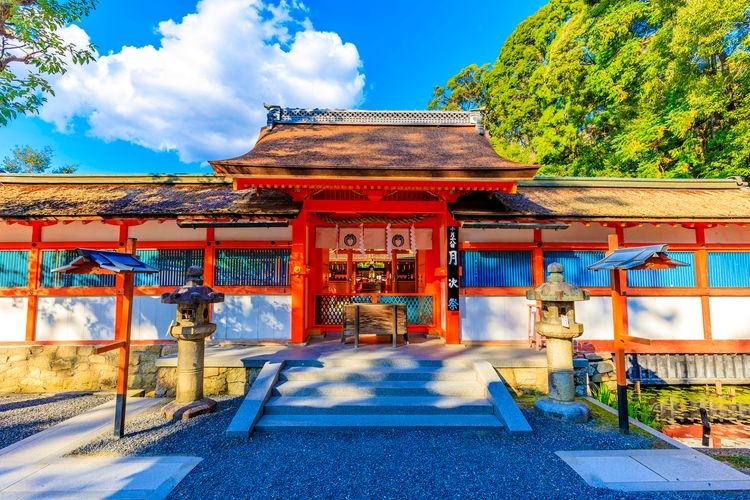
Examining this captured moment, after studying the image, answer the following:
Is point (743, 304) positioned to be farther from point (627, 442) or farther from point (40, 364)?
point (40, 364)

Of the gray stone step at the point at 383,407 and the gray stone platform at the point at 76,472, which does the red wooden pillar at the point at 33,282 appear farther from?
the gray stone step at the point at 383,407

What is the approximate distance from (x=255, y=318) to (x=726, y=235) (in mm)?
10122

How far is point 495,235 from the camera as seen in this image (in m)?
7.43

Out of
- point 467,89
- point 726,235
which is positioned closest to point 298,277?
point 726,235

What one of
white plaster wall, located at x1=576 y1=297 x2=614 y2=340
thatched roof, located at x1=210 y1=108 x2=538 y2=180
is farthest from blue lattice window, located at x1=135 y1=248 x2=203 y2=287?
white plaster wall, located at x1=576 y1=297 x2=614 y2=340

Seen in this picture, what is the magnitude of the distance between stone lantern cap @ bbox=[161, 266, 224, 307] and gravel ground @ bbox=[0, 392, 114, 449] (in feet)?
8.17

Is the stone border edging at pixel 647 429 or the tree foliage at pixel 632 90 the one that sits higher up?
the tree foliage at pixel 632 90

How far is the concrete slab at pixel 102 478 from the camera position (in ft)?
10.0

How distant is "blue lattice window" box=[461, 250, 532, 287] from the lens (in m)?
7.32

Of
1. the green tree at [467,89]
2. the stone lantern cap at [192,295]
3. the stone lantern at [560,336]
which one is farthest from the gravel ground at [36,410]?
the green tree at [467,89]

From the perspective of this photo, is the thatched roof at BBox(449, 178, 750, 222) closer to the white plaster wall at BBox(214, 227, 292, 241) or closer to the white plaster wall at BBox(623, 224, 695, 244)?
the white plaster wall at BBox(623, 224, 695, 244)

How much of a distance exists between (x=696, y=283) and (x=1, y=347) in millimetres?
14110

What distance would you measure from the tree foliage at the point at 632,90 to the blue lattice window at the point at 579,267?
660 centimetres

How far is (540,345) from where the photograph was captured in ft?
22.1
